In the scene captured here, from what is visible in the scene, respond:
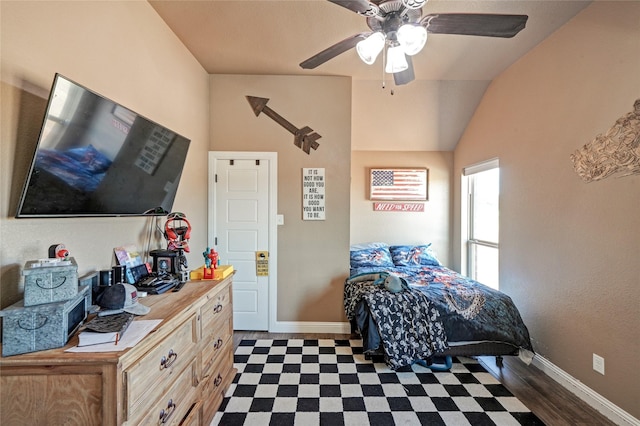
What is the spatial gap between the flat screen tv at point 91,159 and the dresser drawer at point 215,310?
75cm

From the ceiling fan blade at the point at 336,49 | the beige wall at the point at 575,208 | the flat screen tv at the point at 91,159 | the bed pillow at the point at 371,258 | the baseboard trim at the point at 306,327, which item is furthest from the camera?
the bed pillow at the point at 371,258

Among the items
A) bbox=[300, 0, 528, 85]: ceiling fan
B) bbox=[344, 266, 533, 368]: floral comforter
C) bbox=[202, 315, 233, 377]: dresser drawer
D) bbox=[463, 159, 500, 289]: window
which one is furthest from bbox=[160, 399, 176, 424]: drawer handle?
bbox=[463, 159, 500, 289]: window

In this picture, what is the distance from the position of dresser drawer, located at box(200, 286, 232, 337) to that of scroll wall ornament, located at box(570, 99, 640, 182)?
293 cm

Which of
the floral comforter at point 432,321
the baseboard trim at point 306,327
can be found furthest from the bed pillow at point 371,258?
the floral comforter at point 432,321

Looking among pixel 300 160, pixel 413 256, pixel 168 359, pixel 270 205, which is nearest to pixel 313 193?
pixel 300 160

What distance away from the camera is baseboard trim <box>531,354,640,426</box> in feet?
6.04

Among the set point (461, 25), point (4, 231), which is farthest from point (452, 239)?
point (4, 231)

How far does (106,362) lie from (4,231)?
0.72m

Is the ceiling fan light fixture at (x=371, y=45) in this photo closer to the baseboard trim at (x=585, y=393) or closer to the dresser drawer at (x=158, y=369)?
the dresser drawer at (x=158, y=369)

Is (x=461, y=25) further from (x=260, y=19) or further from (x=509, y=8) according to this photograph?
(x=260, y=19)

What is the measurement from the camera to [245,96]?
3.26m

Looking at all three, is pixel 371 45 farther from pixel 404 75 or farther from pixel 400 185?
pixel 400 185

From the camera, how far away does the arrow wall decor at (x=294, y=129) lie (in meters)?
3.25

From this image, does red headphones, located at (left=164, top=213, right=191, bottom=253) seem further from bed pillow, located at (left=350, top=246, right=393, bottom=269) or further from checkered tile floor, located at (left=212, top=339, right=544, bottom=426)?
bed pillow, located at (left=350, top=246, right=393, bottom=269)
